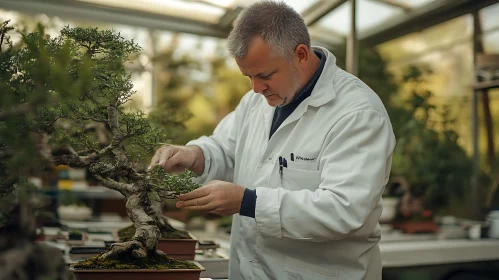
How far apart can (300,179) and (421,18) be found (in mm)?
2426

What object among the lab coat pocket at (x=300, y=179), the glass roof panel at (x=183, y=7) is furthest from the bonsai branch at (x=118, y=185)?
the glass roof panel at (x=183, y=7)

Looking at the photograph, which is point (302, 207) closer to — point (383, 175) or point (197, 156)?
point (383, 175)

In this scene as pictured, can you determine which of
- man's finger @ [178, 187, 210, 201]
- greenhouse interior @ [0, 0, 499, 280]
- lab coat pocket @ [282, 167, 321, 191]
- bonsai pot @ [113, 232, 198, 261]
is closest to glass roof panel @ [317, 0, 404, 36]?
greenhouse interior @ [0, 0, 499, 280]

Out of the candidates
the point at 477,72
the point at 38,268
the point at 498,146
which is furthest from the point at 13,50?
the point at 498,146

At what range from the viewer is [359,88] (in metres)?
1.78

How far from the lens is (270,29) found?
166cm

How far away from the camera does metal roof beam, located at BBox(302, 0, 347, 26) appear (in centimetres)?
320

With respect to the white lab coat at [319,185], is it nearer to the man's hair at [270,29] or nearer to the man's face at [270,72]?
the man's face at [270,72]

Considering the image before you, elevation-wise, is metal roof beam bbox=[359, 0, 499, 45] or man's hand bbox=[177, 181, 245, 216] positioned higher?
metal roof beam bbox=[359, 0, 499, 45]

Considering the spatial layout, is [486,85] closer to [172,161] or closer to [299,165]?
[299,165]

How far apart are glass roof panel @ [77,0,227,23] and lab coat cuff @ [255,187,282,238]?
1.93m

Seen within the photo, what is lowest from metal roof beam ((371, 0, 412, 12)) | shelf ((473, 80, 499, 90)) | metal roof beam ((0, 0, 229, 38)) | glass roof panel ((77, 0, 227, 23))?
shelf ((473, 80, 499, 90))

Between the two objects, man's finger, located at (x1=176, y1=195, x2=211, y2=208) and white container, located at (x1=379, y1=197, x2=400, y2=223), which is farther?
white container, located at (x1=379, y1=197, x2=400, y2=223)

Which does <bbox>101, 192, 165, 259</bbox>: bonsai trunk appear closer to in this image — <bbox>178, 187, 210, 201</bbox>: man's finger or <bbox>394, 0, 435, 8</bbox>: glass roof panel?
<bbox>178, 187, 210, 201</bbox>: man's finger
